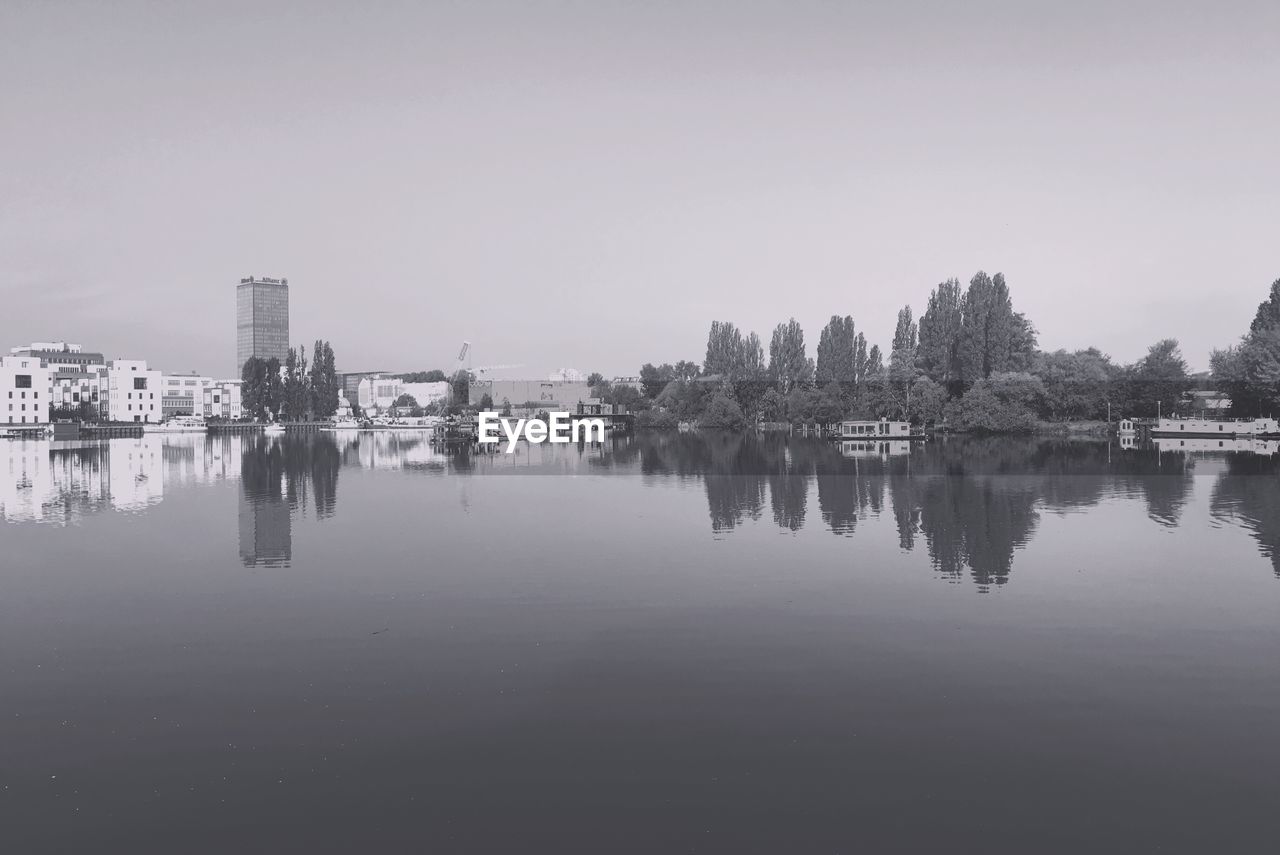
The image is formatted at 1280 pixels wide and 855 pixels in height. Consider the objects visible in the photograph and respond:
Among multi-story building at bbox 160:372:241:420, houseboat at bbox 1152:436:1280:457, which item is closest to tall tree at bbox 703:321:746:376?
houseboat at bbox 1152:436:1280:457

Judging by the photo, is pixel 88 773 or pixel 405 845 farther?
pixel 88 773

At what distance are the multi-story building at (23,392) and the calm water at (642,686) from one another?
107 m

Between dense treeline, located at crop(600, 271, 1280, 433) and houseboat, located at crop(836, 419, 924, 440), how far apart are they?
10.3m

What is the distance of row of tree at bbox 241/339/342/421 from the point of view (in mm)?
128375

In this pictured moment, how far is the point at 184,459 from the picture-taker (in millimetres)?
61281

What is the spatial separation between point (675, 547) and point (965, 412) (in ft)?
234

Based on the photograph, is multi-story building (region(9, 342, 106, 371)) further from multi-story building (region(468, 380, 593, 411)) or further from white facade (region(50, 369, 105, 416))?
multi-story building (region(468, 380, 593, 411))

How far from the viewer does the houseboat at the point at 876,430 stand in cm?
7762

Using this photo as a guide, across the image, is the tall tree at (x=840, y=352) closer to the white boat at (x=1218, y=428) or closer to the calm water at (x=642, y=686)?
the white boat at (x=1218, y=428)

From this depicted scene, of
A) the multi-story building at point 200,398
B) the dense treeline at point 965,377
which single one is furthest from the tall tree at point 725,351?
the multi-story building at point 200,398

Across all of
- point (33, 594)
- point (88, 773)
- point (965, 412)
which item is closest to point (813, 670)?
point (88, 773)

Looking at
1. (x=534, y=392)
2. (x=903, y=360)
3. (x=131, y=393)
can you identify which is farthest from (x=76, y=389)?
(x=903, y=360)

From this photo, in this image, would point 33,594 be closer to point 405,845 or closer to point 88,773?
point 88,773

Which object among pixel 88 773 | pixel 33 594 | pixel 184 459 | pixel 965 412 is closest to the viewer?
pixel 88 773
